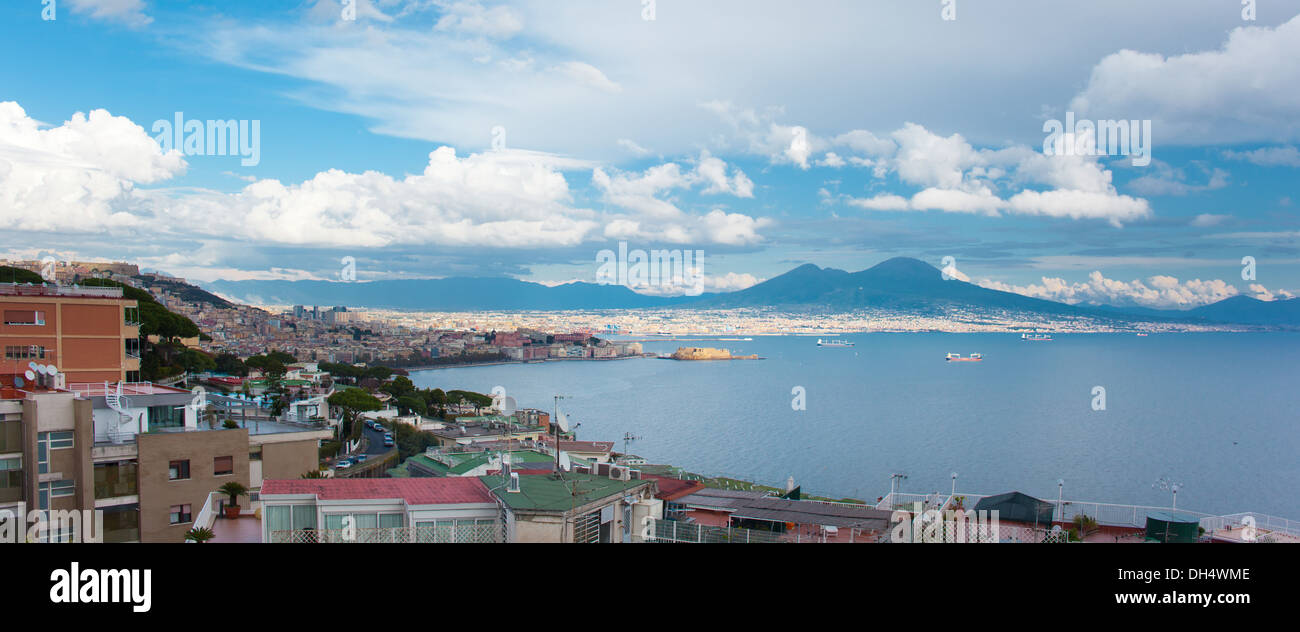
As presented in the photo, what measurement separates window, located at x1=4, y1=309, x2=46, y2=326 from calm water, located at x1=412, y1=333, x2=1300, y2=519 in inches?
709

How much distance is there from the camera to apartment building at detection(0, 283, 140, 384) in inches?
338

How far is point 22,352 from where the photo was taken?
340 inches

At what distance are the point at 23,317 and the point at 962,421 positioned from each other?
114ft

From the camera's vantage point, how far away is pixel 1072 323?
5256 inches

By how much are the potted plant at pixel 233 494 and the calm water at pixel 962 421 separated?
1818 cm

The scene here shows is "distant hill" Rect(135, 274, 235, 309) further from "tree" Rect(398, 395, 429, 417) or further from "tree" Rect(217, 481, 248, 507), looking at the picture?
"tree" Rect(217, 481, 248, 507)

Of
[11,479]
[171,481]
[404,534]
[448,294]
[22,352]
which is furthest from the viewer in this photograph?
[448,294]

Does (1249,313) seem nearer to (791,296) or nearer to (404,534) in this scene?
(791,296)

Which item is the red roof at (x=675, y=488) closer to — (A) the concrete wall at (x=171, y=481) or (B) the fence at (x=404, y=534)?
(A) the concrete wall at (x=171, y=481)

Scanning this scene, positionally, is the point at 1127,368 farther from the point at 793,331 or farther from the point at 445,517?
the point at 445,517

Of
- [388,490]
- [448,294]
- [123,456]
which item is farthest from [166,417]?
[448,294]
